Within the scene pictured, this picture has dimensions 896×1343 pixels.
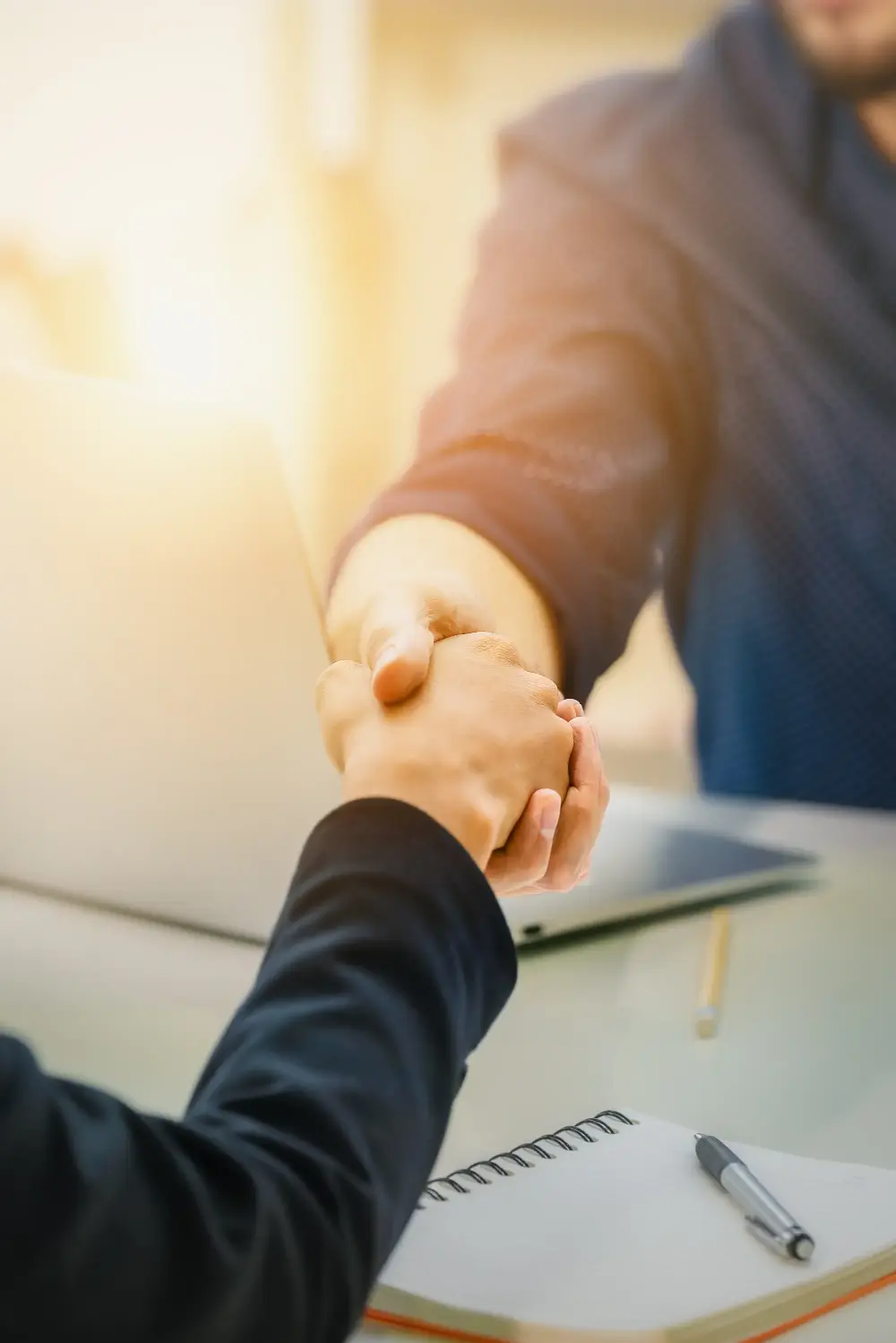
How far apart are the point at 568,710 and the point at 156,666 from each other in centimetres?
12

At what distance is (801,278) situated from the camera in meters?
0.62

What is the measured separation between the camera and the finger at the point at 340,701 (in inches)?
12.0

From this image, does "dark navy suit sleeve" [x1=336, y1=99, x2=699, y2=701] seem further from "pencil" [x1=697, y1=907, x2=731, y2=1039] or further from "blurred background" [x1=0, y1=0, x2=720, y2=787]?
"blurred background" [x1=0, y1=0, x2=720, y2=787]

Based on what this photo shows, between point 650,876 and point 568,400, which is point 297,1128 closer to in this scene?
point 650,876

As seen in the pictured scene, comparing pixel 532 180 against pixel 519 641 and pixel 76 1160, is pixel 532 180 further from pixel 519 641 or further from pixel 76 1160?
pixel 76 1160

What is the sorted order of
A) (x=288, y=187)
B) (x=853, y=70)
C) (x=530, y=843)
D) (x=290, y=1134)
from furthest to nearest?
1. (x=288, y=187)
2. (x=853, y=70)
3. (x=530, y=843)
4. (x=290, y=1134)

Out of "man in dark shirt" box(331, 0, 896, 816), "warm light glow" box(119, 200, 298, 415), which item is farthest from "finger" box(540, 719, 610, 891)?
"warm light glow" box(119, 200, 298, 415)

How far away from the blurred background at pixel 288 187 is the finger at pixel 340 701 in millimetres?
888

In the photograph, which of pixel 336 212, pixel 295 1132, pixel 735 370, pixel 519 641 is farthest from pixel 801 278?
pixel 336 212


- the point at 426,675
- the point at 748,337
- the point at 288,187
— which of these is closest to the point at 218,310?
the point at 288,187

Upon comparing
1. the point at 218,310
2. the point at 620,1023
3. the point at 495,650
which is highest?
the point at 495,650

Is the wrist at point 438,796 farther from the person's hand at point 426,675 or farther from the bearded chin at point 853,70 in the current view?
the bearded chin at point 853,70

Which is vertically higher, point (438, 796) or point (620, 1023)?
point (438, 796)

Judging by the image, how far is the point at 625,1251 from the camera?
0.79 feet
